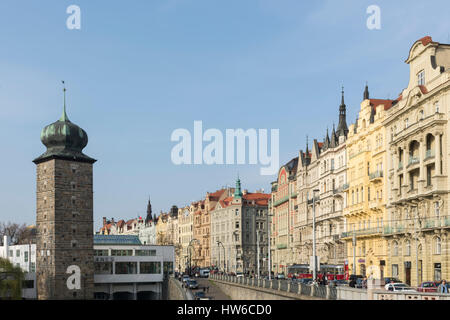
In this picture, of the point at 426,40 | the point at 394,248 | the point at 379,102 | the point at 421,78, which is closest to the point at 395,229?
the point at 394,248

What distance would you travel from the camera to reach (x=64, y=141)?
11312 centimetres

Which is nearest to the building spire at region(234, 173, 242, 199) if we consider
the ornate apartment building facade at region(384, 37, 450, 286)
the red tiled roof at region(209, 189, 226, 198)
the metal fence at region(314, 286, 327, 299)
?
the red tiled roof at region(209, 189, 226, 198)

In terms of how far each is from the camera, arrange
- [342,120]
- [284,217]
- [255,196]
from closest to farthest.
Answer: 1. [342,120]
2. [284,217]
3. [255,196]

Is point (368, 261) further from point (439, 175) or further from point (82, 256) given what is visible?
point (82, 256)

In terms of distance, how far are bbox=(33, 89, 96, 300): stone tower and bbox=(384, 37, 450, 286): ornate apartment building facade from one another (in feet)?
168

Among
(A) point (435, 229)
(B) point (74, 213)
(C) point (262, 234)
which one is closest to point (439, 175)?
(A) point (435, 229)

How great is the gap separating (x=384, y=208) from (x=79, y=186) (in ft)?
170

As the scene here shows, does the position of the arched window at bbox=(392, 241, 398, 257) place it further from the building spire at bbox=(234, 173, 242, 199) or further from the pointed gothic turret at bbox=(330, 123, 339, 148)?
the building spire at bbox=(234, 173, 242, 199)

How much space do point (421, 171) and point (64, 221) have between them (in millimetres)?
59795

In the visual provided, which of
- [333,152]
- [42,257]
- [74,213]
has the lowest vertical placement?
[42,257]

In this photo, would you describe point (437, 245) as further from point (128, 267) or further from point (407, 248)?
point (128, 267)

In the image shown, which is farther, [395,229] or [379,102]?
[379,102]

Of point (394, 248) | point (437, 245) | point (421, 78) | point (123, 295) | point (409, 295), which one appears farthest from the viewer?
point (123, 295)

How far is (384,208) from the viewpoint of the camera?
78688 millimetres
